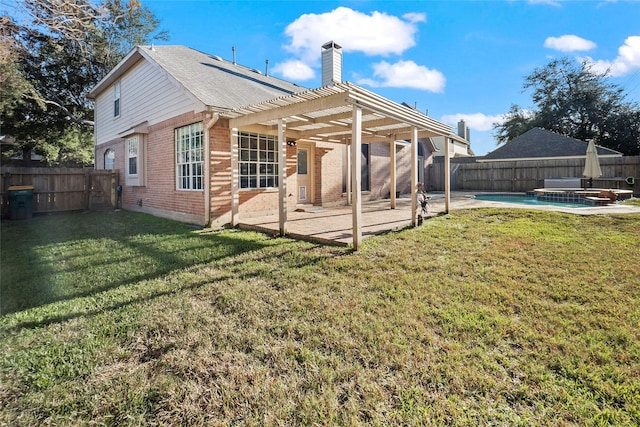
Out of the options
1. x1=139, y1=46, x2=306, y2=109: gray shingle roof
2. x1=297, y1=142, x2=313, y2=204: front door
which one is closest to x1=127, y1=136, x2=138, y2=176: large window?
x1=139, y1=46, x2=306, y2=109: gray shingle roof

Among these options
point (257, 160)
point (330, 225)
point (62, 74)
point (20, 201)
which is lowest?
point (330, 225)

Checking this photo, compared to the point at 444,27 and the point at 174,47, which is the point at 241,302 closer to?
the point at 444,27

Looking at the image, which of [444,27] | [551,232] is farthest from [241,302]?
[444,27]

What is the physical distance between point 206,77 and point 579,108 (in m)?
34.7

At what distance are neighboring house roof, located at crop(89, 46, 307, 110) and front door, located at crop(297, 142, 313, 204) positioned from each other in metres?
2.21

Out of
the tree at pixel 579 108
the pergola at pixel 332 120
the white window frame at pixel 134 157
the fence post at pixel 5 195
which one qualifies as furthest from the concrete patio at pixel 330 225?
the tree at pixel 579 108

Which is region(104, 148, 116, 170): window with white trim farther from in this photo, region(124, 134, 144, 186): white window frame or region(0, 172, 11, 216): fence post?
region(0, 172, 11, 216): fence post

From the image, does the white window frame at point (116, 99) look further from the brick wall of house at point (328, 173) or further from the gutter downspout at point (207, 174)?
the brick wall of house at point (328, 173)

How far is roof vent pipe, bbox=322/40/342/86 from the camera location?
12844 mm

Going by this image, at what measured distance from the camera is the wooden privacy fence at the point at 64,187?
11000 millimetres

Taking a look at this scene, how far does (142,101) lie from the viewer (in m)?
11.8

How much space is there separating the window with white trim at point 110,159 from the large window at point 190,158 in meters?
7.09

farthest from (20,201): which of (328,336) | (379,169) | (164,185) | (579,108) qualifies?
(579,108)

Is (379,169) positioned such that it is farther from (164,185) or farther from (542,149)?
(542,149)
